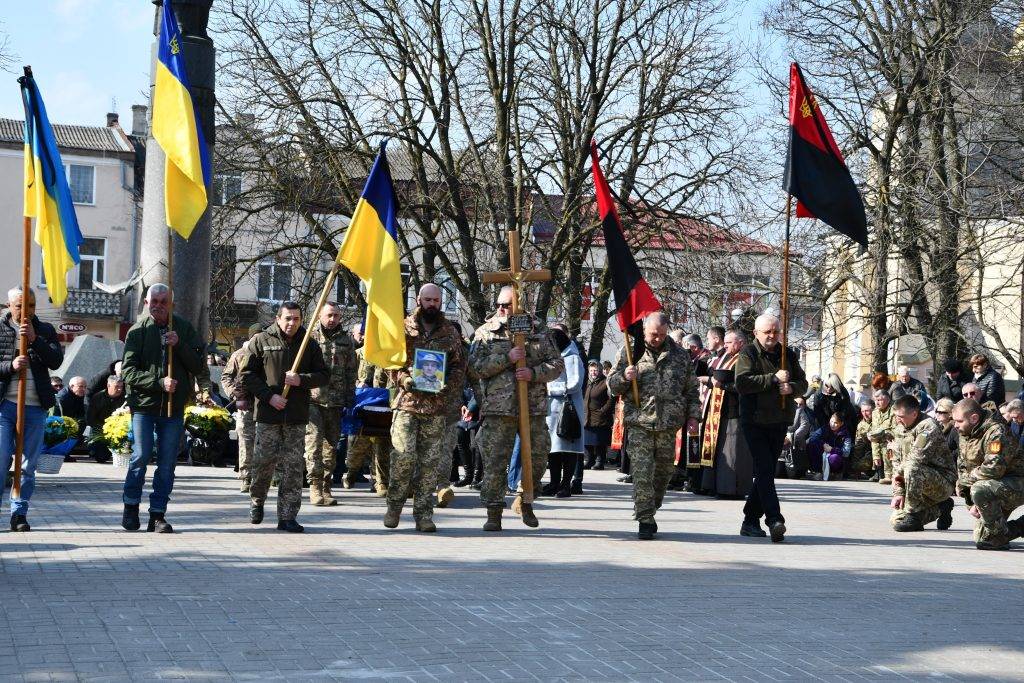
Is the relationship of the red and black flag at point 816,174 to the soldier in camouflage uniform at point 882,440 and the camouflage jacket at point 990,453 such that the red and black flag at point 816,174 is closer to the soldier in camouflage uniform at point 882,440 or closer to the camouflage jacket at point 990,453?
the camouflage jacket at point 990,453

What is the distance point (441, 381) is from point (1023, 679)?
5912 millimetres

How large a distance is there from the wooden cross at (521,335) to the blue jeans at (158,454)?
268 centimetres

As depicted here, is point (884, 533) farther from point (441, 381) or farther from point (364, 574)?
point (364, 574)

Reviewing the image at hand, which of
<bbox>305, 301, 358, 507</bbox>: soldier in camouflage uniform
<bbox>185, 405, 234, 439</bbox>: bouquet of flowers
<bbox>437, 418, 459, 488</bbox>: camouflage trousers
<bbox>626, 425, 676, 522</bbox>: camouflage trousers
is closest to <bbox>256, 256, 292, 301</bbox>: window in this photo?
<bbox>185, 405, 234, 439</bbox>: bouquet of flowers

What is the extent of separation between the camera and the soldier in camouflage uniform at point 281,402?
11.1 m

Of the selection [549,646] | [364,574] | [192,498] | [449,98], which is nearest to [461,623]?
[549,646]

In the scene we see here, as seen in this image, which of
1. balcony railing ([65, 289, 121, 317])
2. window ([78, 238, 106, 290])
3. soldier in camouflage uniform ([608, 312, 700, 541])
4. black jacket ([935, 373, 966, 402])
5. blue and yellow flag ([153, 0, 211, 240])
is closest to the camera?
blue and yellow flag ([153, 0, 211, 240])

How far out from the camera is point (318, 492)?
44.3 ft

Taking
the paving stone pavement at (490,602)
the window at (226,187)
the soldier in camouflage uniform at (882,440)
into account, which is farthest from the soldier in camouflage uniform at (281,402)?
the window at (226,187)

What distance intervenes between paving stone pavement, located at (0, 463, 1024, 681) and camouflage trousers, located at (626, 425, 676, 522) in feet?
1.21

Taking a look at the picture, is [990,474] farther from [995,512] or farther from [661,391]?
[661,391]

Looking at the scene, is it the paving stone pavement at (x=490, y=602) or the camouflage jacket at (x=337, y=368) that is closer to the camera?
the paving stone pavement at (x=490, y=602)

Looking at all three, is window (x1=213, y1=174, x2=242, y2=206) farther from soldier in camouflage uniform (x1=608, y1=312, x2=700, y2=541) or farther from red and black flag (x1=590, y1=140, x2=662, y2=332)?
soldier in camouflage uniform (x1=608, y1=312, x2=700, y2=541)

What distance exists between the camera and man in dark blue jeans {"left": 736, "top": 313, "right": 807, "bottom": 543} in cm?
1141
